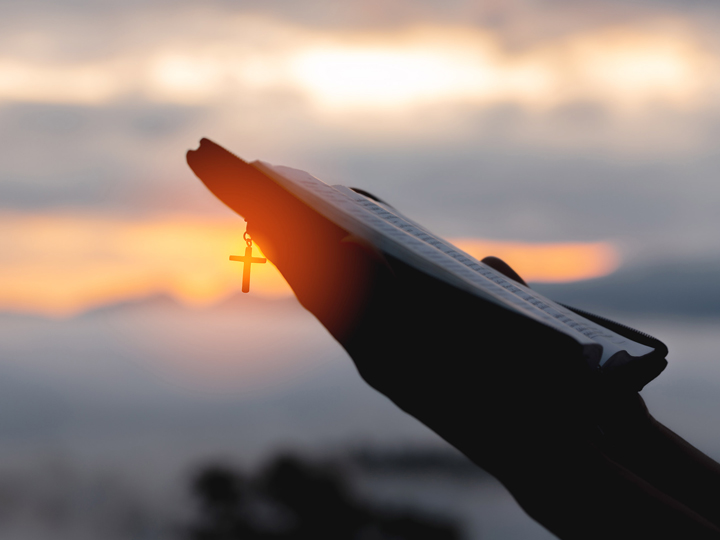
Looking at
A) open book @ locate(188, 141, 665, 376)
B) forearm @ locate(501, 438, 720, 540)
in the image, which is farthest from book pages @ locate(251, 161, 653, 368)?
forearm @ locate(501, 438, 720, 540)

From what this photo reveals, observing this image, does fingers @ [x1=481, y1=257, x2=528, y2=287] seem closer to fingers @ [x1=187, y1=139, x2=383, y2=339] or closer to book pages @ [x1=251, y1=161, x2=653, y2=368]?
book pages @ [x1=251, y1=161, x2=653, y2=368]

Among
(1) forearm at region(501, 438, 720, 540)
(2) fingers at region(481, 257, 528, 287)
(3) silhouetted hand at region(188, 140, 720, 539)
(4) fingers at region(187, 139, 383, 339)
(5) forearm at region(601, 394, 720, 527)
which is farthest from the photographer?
(2) fingers at region(481, 257, 528, 287)

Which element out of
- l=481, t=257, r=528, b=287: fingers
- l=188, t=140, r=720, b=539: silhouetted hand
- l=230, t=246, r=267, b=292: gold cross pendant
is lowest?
l=188, t=140, r=720, b=539: silhouetted hand

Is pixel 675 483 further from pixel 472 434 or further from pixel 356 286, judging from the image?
pixel 356 286

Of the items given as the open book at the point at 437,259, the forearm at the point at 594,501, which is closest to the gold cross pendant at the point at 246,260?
the open book at the point at 437,259

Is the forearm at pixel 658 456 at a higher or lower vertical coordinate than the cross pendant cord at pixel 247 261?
lower

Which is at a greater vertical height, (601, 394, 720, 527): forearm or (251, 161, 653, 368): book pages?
(251, 161, 653, 368): book pages

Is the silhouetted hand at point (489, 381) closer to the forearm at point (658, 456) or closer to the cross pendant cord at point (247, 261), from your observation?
the forearm at point (658, 456)

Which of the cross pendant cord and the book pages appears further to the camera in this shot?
the cross pendant cord
